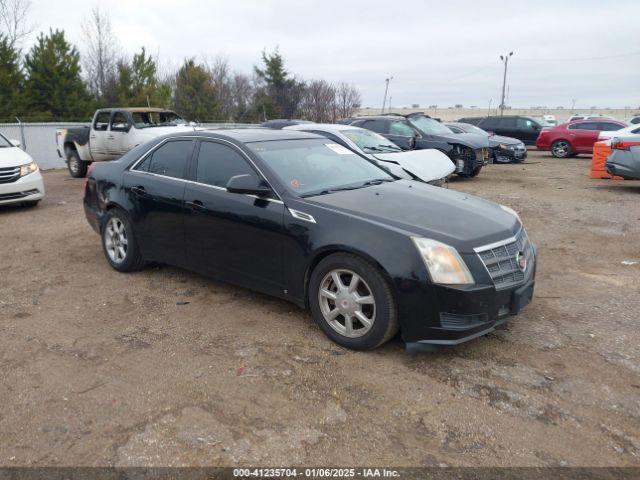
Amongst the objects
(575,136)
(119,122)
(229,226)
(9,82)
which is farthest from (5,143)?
(575,136)

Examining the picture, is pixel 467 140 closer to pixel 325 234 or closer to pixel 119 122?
pixel 119 122

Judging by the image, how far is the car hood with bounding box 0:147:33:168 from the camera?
915 cm

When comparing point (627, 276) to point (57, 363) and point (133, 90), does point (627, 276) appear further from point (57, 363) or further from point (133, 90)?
point (133, 90)

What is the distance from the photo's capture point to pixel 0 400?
10.8ft

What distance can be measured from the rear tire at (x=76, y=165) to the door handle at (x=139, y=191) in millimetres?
10424

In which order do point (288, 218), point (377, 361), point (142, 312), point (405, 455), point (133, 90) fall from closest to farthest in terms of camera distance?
point (405, 455), point (377, 361), point (288, 218), point (142, 312), point (133, 90)

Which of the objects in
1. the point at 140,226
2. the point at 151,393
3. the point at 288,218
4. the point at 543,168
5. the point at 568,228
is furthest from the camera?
the point at 543,168

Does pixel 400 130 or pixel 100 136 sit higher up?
pixel 400 130

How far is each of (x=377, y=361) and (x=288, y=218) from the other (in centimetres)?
128

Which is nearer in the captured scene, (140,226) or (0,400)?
(0,400)

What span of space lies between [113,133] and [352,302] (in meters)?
11.5

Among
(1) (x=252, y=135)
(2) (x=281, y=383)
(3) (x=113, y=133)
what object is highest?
(1) (x=252, y=135)

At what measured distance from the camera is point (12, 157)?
940 cm

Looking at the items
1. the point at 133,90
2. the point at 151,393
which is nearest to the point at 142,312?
the point at 151,393
